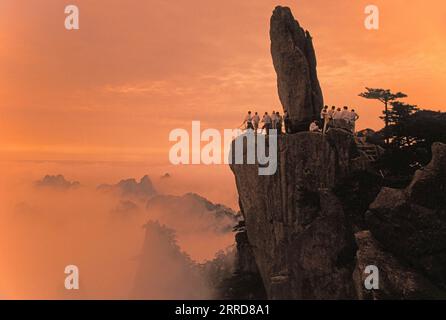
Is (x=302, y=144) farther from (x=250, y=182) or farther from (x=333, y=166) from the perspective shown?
(x=250, y=182)

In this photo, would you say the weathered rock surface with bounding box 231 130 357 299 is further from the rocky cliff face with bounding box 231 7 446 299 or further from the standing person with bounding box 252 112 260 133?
the standing person with bounding box 252 112 260 133

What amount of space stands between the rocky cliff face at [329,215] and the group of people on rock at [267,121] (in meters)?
2.03

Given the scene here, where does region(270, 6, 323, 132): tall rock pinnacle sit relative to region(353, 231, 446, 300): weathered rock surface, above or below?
above

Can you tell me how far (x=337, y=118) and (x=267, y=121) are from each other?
286 inches

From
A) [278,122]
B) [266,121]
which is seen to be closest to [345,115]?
[278,122]

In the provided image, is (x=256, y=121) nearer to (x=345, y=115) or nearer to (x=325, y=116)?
(x=325, y=116)

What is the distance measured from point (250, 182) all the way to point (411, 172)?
1624cm

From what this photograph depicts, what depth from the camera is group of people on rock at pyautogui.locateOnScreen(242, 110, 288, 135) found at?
53.2 metres

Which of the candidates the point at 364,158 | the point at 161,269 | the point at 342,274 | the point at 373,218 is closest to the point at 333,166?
the point at 364,158

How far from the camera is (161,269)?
18962cm

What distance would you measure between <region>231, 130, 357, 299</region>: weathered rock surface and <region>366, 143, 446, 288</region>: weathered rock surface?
5341 mm

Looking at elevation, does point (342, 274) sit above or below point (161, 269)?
above

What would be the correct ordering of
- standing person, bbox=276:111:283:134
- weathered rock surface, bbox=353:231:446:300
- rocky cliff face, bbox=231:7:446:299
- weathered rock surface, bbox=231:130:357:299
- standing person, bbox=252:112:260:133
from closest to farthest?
weathered rock surface, bbox=353:231:446:300, rocky cliff face, bbox=231:7:446:299, weathered rock surface, bbox=231:130:357:299, standing person, bbox=276:111:283:134, standing person, bbox=252:112:260:133

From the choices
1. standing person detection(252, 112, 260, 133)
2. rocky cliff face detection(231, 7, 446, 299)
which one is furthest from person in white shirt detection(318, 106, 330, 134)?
standing person detection(252, 112, 260, 133)
